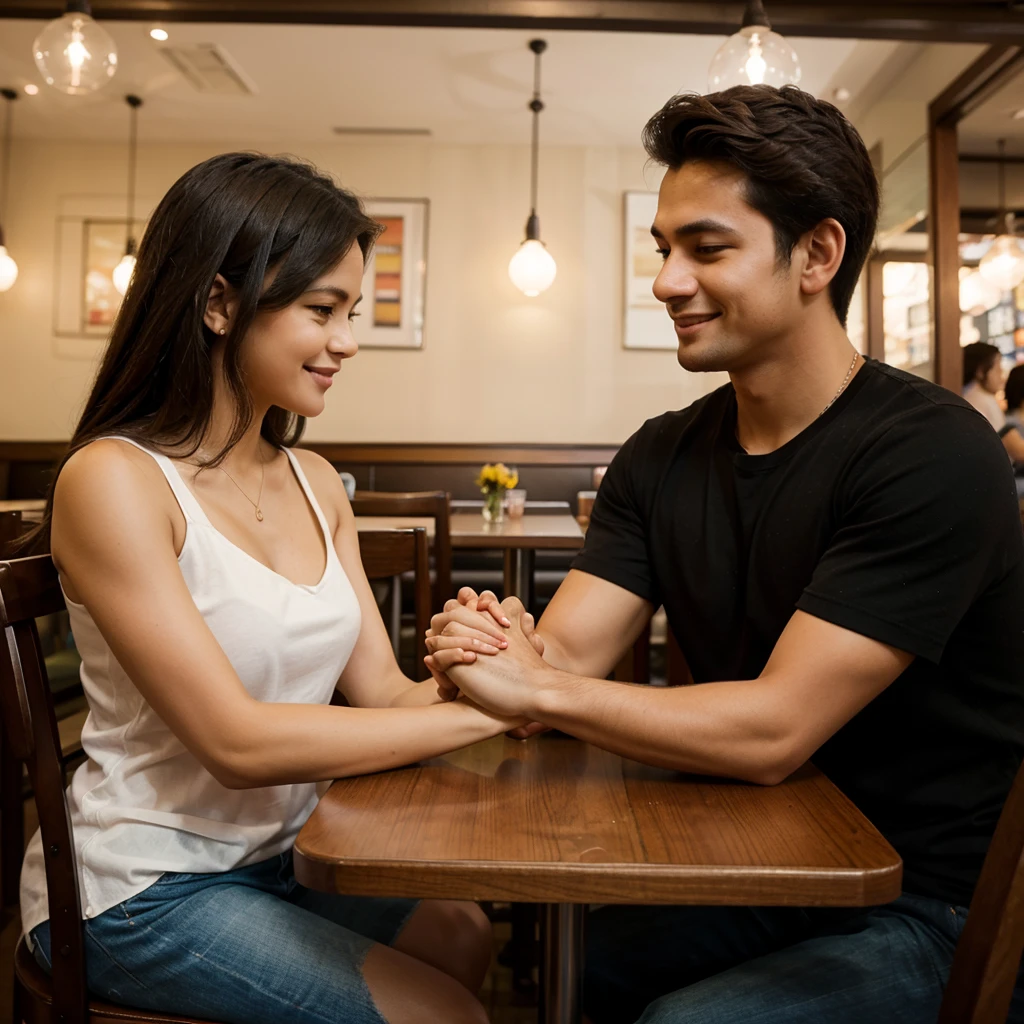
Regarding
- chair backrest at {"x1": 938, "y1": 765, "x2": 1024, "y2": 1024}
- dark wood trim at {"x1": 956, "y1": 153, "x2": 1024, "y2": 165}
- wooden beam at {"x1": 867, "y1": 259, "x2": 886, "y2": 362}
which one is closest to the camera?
chair backrest at {"x1": 938, "y1": 765, "x2": 1024, "y2": 1024}

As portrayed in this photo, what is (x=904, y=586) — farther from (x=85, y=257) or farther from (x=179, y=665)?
(x=85, y=257)

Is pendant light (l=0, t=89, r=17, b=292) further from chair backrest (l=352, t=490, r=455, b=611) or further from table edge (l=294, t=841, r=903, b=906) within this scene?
table edge (l=294, t=841, r=903, b=906)

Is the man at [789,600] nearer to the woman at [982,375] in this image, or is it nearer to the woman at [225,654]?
the woman at [225,654]

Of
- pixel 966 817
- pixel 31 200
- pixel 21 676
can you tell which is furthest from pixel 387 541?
pixel 31 200

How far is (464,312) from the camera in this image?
6.82m

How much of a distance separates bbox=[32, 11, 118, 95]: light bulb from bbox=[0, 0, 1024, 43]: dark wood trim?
2.87 ft

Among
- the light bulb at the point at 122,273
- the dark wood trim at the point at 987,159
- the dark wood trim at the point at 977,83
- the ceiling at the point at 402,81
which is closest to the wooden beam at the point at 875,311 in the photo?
the ceiling at the point at 402,81

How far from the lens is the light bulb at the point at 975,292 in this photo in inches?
260

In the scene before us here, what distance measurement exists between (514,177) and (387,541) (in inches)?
216

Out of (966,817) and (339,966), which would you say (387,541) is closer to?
(339,966)

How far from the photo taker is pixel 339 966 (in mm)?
1020

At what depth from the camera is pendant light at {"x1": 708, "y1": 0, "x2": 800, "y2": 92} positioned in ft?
10.4

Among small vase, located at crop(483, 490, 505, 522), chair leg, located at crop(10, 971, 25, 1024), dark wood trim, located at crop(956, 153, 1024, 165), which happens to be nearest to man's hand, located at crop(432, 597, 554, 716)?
chair leg, located at crop(10, 971, 25, 1024)

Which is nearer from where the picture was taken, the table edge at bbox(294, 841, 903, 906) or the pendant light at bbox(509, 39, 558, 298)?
the table edge at bbox(294, 841, 903, 906)
